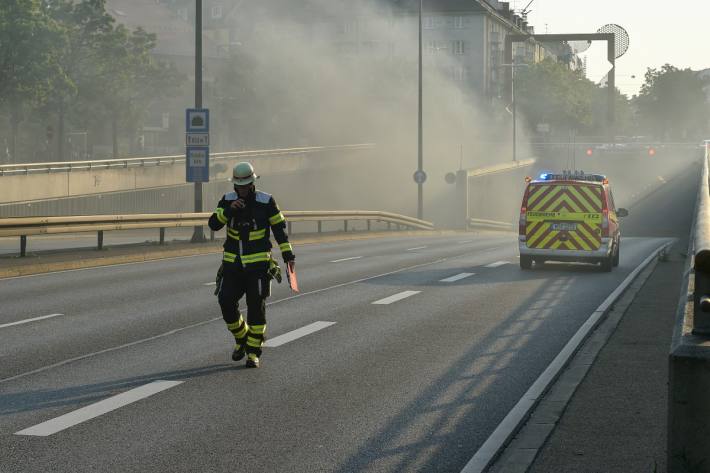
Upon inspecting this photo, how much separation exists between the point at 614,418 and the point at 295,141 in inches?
3757

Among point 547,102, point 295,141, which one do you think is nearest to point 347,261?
point 295,141

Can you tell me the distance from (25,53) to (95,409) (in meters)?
55.6

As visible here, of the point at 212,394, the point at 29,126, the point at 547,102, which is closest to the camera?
the point at 212,394

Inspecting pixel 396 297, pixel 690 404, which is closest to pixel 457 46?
pixel 396 297

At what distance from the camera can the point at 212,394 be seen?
921 centimetres

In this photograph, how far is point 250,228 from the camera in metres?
10.3

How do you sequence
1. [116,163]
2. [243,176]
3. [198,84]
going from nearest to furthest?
[243,176]
[198,84]
[116,163]

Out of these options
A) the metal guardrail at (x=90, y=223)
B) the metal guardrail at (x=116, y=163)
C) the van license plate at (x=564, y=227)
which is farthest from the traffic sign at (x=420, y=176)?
the van license plate at (x=564, y=227)

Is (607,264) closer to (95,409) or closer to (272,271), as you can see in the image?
(272,271)

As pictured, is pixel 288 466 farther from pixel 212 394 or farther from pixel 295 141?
pixel 295 141

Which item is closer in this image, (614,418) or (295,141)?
(614,418)

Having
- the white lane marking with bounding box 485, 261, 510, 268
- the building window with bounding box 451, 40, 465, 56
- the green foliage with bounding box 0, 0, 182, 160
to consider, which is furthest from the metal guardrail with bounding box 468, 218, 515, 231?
the building window with bounding box 451, 40, 465, 56

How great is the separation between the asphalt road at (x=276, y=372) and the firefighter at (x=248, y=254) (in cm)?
46

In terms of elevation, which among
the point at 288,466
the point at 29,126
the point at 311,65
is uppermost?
the point at 311,65
